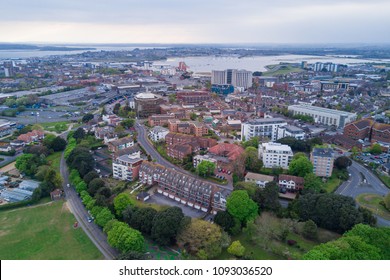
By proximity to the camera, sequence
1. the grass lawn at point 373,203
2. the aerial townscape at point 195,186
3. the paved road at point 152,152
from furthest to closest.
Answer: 1. the paved road at point 152,152
2. the grass lawn at point 373,203
3. the aerial townscape at point 195,186

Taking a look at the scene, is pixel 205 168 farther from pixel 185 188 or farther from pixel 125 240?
pixel 125 240

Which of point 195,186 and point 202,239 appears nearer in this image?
point 202,239

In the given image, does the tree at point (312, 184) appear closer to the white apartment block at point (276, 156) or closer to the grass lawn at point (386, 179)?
the white apartment block at point (276, 156)

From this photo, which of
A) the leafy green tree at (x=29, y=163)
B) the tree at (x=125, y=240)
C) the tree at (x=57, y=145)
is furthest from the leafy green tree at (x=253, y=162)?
the tree at (x=57, y=145)

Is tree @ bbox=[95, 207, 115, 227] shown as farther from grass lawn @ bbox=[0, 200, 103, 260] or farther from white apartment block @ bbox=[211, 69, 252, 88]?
white apartment block @ bbox=[211, 69, 252, 88]

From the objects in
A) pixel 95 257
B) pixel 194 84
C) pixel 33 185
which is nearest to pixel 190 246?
pixel 95 257

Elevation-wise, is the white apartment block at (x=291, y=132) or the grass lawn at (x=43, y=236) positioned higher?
the white apartment block at (x=291, y=132)

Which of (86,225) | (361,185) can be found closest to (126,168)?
(86,225)

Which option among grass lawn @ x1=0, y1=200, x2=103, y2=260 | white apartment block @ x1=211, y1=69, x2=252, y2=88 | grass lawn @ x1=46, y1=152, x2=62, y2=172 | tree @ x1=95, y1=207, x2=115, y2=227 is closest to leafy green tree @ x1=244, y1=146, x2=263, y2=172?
tree @ x1=95, y1=207, x2=115, y2=227

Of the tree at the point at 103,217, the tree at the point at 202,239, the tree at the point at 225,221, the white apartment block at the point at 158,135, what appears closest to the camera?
the tree at the point at 202,239
